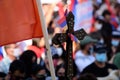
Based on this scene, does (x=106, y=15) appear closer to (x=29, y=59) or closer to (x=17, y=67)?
(x=29, y=59)

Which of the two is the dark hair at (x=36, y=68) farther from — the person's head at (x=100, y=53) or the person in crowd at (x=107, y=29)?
the person in crowd at (x=107, y=29)

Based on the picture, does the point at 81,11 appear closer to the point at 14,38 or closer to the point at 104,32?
the point at 104,32

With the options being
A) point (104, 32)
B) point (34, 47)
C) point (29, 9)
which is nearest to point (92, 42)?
point (104, 32)

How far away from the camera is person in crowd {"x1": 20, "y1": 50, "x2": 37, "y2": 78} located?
156 inches

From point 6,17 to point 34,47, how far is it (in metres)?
1.45

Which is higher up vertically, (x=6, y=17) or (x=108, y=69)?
(x=6, y=17)

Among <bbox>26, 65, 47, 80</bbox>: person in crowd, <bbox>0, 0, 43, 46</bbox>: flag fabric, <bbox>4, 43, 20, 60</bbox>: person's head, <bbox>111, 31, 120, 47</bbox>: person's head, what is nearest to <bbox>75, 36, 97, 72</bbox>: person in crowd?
<bbox>111, 31, 120, 47</bbox>: person's head

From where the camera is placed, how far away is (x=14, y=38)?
303cm

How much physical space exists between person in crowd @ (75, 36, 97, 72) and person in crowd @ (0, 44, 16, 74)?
37.2 inches

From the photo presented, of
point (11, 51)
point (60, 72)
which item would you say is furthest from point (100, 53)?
point (11, 51)

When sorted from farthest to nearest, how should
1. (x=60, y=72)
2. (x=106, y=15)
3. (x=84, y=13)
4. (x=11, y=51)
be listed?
(x=106, y=15) < (x=84, y=13) < (x=11, y=51) < (x=60, y=72)

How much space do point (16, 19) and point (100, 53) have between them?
194 centimetres

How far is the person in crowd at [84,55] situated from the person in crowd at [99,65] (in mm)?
102

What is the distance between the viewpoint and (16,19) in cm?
301
